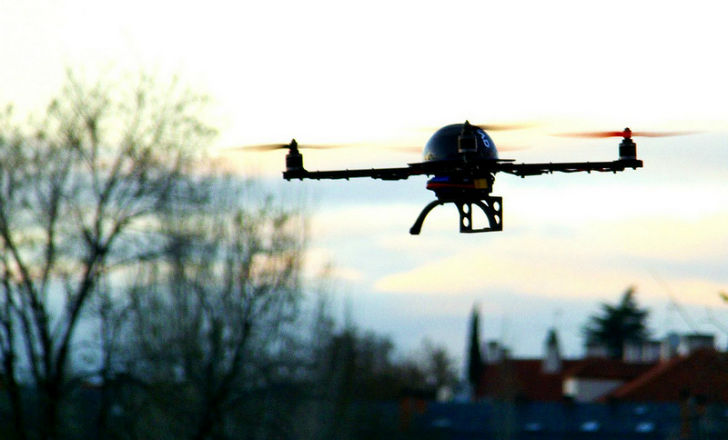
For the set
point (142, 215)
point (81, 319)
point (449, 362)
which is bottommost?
point (449, 362)

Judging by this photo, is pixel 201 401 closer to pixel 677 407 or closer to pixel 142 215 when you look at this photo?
pixel 142 215

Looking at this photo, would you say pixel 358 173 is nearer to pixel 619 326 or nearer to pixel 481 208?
pixel 481 208

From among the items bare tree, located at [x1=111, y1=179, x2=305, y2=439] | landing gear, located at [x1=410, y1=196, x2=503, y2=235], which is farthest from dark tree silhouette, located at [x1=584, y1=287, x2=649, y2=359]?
landing gear, located at [x1=410, y1=196, x2=503, y2=235]

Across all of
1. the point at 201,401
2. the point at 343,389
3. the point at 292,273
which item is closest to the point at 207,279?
the point at 292,273

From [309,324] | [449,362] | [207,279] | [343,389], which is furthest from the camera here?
[449,362]

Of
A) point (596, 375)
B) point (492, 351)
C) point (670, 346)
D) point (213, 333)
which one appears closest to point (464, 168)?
point (213, 333)

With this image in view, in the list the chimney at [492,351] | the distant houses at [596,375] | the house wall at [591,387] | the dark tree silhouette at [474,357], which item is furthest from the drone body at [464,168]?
the chimney at [492,351]

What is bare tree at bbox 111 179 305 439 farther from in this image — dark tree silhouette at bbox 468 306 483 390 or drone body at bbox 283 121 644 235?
dark tree silhouette at bbox 468 306 483 390
